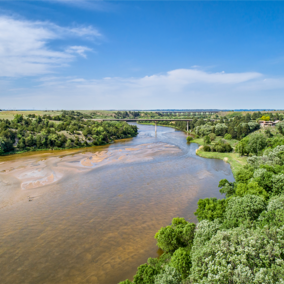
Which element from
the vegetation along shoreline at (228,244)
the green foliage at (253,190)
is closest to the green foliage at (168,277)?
the vegetation along shoreline at (228,244)

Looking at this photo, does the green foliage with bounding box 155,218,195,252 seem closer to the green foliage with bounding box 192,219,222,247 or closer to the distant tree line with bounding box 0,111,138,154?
the green foliage with bounding box 192,219,222,247

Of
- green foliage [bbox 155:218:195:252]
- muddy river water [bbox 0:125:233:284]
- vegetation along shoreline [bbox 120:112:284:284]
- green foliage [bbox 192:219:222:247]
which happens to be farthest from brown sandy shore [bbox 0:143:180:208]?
green foliage [bbox 192:219:222:247]

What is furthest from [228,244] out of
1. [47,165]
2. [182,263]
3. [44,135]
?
[44,135]

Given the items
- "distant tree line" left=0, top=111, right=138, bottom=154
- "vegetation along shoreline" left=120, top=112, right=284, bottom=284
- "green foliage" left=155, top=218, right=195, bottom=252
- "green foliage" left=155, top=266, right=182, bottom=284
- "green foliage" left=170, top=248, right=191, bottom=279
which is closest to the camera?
"vegetation along shoreline" left=120, top=112, right=284, bottom=284

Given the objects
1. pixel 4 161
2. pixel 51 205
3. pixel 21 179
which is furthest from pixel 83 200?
pixel 4 161

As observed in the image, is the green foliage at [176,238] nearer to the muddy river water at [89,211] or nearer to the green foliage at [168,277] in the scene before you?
the muddy river water at [89,211]

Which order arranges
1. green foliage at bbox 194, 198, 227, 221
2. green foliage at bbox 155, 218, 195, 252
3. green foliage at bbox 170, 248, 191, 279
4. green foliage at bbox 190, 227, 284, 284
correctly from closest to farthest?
1. green foliage at bbox 190, 227, 284, 284
2. green foliage at bbox 170, 248, 191, 279
3. green foliage at bbox 155, 218, 195, 252
4. green foliage at bbox 194, 198, 227, 221
